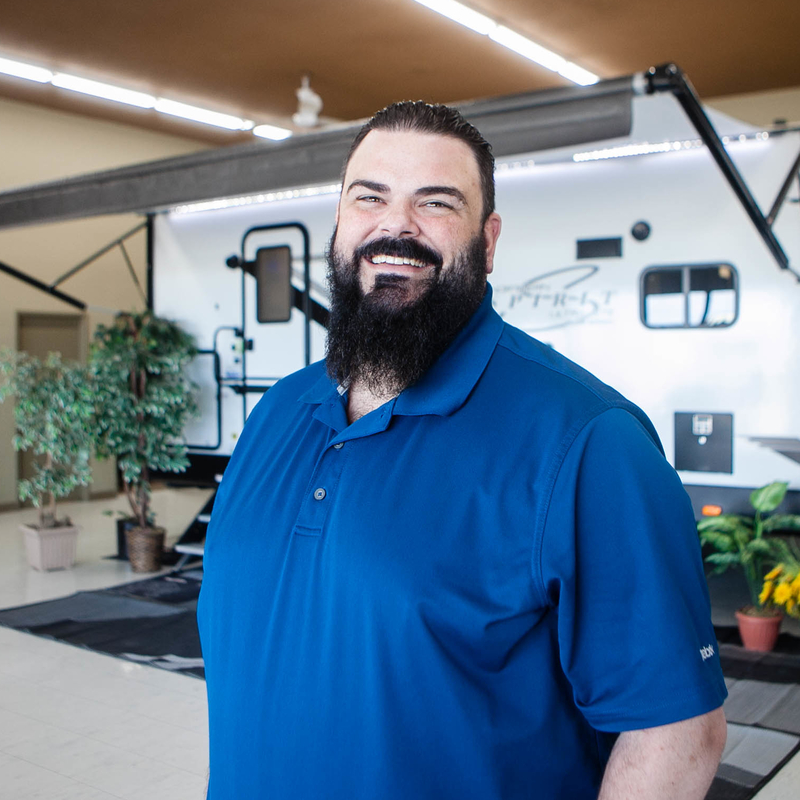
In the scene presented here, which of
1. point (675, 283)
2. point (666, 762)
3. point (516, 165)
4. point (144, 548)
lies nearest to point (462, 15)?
point (516, 165)

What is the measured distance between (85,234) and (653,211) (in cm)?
706

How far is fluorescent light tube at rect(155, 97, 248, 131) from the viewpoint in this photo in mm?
9062

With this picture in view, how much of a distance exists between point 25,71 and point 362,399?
309 inches

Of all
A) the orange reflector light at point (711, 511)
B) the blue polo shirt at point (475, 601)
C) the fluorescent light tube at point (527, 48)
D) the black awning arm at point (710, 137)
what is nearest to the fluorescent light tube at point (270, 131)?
the fluorescent light tube at point (527, 48)

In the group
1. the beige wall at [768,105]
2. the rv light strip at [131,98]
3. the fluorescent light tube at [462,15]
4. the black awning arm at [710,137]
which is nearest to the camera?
the black awning arm at [710,137]

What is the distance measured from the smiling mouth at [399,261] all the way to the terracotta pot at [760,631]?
3802mm

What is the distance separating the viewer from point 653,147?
4.57 meters

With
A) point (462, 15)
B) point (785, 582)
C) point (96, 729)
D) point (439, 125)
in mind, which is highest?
point (462, 15)

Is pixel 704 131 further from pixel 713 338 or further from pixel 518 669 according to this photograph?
pixel 518 669

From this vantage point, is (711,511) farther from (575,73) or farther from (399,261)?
(575,73)

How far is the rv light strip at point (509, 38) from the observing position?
6.41 meters

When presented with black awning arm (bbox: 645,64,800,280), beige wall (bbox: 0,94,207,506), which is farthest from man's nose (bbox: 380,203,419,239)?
beige wall (bbox: 0,94,207,506)

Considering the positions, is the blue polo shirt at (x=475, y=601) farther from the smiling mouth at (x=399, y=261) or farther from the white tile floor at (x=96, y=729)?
the white tile floor at (x=96, y=729)

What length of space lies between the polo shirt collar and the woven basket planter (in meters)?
5.34
